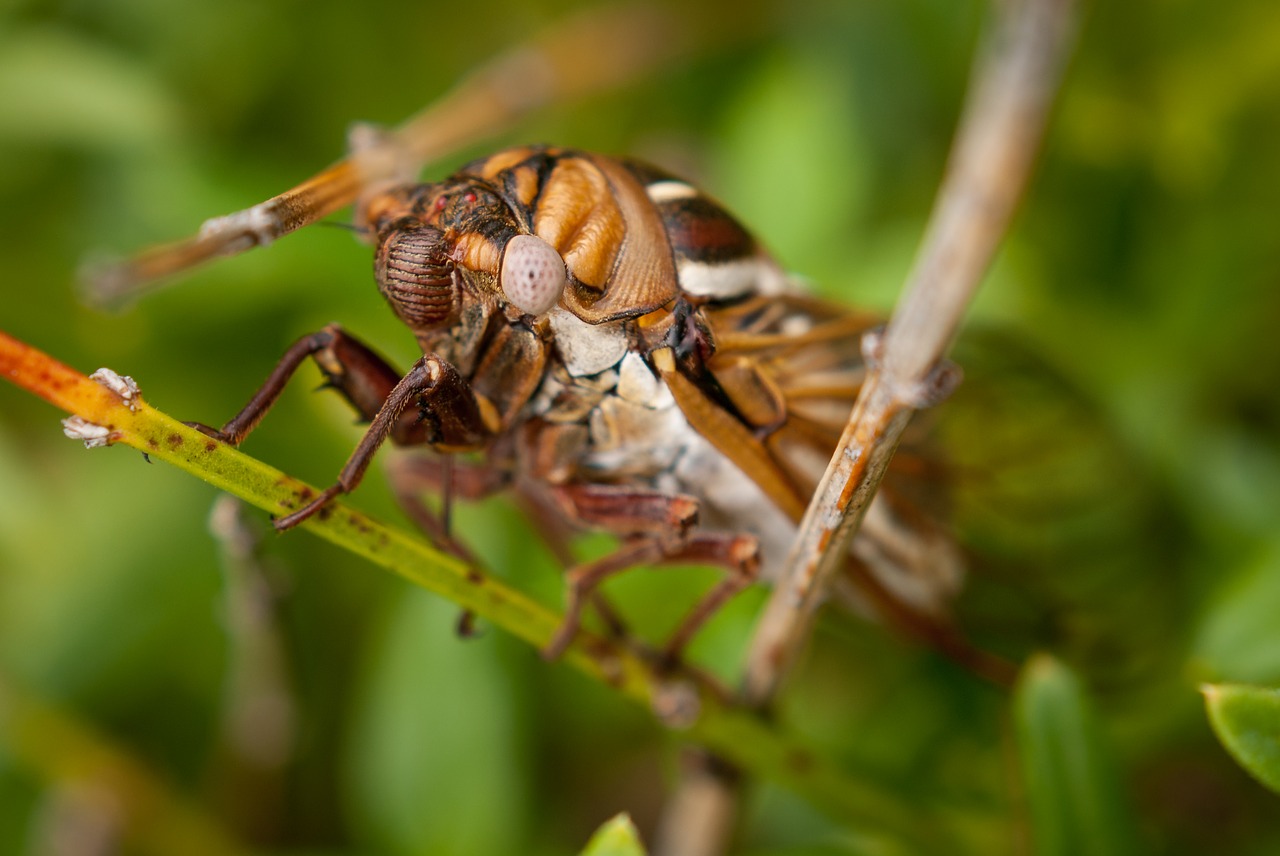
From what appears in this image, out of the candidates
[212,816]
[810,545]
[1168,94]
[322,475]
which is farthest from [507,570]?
[1168,94]

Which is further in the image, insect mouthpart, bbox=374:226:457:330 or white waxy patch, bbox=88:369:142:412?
insect mouthpart, bbox=374:226:457:330

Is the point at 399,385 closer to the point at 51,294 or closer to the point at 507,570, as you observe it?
the point at 507,570

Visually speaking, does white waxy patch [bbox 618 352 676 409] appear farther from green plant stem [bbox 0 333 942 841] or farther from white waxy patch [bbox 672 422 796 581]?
green plant stem [bbox 0 333 942 841]

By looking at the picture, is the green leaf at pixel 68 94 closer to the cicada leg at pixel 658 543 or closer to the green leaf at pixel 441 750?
the green leaf at pixel 441 750

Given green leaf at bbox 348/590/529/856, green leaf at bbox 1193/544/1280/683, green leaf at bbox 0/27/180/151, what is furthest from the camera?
green leaf at bbox 0/27/180/151

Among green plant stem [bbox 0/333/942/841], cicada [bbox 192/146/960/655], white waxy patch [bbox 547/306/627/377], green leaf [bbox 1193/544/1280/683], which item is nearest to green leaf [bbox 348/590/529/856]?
cicada [bbox 192/146/960/655]

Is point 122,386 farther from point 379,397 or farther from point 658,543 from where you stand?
point 658,543

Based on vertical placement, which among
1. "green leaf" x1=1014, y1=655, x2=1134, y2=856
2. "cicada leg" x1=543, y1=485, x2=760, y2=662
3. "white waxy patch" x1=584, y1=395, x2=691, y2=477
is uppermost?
"white waxy patch" x1=584, y1=395, x2=691, y2=477
